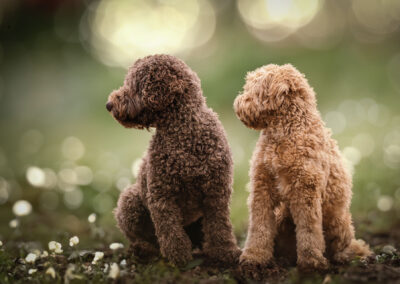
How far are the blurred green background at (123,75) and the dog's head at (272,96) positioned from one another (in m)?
2.07

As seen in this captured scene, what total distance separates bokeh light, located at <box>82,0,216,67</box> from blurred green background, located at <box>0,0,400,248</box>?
0.03 m

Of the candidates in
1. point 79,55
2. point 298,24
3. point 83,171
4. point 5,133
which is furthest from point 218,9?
point 83,171

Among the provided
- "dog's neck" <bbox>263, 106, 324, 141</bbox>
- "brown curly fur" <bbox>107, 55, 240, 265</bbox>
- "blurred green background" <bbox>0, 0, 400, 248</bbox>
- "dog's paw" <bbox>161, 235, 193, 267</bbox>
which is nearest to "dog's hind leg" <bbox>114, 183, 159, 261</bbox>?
"brown curly fur" <bbox>107, 55, 240, 265</bbox>

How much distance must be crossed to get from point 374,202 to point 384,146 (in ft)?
5.94

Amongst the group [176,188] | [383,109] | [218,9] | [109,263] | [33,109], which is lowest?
[109,263]

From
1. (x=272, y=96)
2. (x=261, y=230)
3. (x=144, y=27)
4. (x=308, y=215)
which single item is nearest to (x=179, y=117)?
(x=272, y=96)

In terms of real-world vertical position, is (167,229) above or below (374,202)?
below

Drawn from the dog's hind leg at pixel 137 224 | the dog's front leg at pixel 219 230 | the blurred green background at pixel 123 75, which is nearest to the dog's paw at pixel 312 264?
the dog's front leg at pixel 219 230

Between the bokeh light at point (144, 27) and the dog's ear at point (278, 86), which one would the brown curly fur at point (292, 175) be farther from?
the bokeh light at point (144, 27)

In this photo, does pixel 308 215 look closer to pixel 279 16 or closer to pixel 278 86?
pixel 278 86

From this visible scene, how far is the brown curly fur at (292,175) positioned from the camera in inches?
141

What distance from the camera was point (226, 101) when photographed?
930cm

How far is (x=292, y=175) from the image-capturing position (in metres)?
3.60

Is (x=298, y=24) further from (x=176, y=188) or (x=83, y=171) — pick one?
(x=176, y=188)
